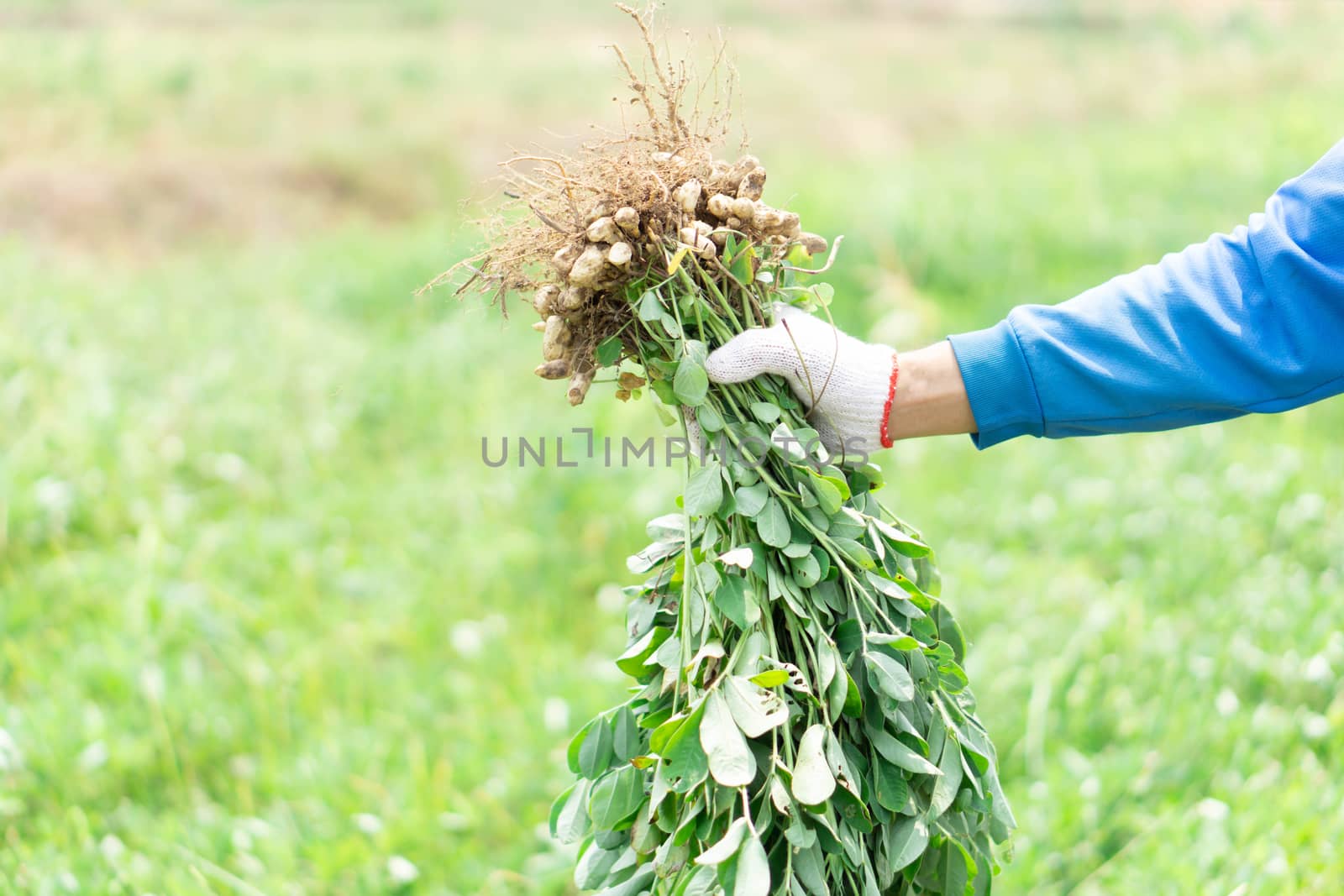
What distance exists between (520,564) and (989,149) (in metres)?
5.49

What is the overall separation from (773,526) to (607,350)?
1.05ft

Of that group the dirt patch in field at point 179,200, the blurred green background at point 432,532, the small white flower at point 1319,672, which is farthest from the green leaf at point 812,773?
the dirt patch in field at point 179,200

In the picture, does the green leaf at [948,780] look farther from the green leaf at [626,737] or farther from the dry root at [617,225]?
the dry root at [617,225]

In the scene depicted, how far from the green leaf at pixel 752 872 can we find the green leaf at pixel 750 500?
1.23 ft

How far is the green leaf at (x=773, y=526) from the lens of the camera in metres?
1.22

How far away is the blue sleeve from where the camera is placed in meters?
1.34

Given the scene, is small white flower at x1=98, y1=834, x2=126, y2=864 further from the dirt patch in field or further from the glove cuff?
the dirt patch in field

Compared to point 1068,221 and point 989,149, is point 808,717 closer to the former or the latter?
point 1068,221

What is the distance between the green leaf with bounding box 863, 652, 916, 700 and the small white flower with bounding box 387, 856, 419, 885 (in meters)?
1.22

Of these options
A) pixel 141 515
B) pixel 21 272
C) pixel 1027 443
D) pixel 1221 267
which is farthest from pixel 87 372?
pixel 1221 267

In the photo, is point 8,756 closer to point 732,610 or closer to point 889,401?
point 732,610

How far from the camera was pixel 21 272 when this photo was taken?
183 inches

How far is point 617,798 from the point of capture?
1.27 meters

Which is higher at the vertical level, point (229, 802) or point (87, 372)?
point (87, 372)
